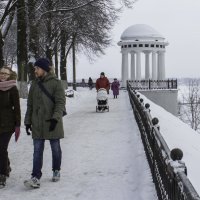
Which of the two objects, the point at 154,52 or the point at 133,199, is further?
the point at 154,52

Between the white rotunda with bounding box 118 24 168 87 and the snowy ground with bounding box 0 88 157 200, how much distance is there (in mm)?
31145

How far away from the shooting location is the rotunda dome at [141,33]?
43069 millimetres

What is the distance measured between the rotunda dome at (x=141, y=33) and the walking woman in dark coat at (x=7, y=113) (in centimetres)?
3730

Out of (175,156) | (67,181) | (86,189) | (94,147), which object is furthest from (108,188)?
(94,147)

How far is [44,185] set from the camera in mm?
6492

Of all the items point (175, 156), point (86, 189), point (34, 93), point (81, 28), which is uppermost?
point (81, 28)

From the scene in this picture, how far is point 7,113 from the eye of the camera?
6.37 metres

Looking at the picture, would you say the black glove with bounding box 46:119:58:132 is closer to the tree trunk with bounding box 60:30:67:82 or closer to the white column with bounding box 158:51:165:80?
the tree trunk with bounding box 60:30:67:82

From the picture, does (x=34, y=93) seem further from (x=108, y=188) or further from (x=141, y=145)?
(x=141, y=145)

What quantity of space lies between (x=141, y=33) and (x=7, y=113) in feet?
126

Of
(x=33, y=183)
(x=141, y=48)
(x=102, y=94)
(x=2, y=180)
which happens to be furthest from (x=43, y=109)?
(x=141, y=48)

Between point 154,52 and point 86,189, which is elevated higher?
point 154,52

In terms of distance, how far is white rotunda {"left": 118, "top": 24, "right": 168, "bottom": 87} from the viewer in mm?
42938

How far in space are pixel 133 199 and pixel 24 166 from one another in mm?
2774
